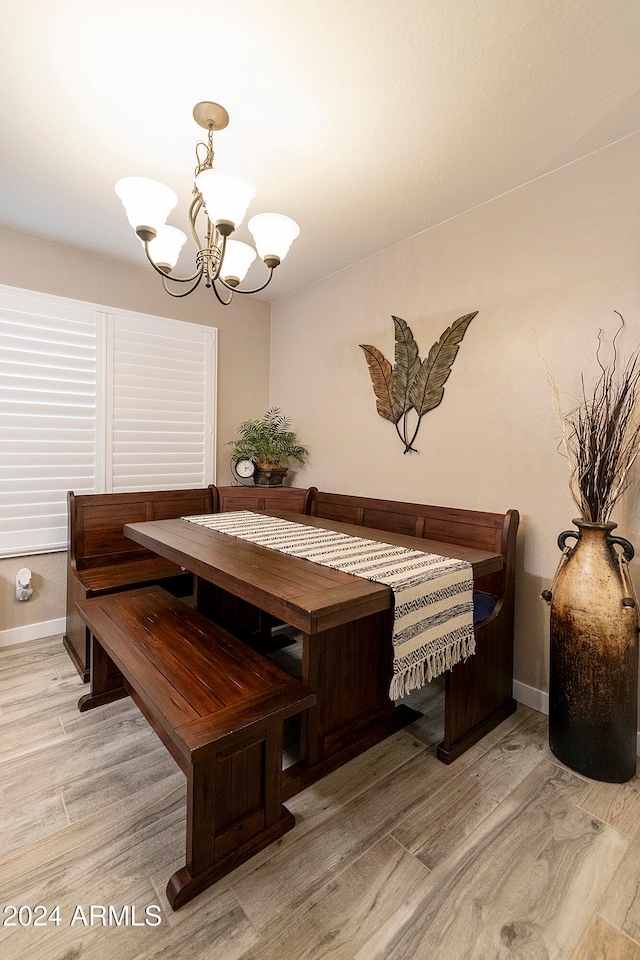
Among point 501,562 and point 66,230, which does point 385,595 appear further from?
point 66,230

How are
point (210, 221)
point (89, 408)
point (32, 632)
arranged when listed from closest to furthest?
point (210, 221), point (32, 632), point (89, 408)

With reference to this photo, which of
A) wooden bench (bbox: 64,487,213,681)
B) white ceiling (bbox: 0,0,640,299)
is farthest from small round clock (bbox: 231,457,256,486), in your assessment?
white ceiling (bbox: 0,0,640,299)

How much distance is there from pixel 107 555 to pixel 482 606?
232 centimetres

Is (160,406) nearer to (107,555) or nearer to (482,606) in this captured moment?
(107,555)

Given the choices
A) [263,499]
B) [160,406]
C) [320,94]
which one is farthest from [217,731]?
[160,406]

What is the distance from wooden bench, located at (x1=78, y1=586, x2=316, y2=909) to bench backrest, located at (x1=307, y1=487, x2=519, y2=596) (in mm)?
1159

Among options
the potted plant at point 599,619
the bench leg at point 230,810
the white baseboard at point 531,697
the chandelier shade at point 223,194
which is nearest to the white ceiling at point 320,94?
the chandelier shade at point 223,194

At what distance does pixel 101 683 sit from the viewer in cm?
221

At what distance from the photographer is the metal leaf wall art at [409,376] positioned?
2518 mm

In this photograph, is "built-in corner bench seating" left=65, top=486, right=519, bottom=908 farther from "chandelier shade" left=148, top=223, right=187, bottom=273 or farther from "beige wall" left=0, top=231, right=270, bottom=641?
"chandelier shade" left=148, top=223, right=187, bottom=273

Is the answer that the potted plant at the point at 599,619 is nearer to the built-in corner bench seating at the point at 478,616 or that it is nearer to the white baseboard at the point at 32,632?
the built-in corner bench seating at the point at 478,616

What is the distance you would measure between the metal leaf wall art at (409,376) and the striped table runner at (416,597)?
3.37ft

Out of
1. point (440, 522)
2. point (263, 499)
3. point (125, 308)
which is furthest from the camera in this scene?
point (263, 499)

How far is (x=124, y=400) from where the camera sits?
3.15 metres
